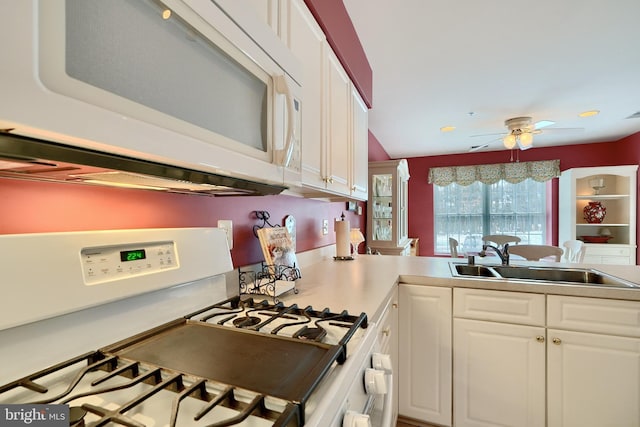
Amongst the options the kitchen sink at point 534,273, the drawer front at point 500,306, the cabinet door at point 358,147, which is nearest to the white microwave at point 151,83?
the cabinet door at point 358,147

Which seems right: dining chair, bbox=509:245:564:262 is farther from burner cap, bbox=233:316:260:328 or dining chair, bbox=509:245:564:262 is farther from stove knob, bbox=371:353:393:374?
burner cap, bbox=233:316:260:328

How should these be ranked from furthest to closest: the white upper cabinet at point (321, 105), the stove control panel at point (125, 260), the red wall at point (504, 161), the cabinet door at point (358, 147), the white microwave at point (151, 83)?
the red wall at point (504, 161) → the cabinet door at point (358, 147) → the white upper cabinet at point (321, 105) → the stove control panel at point (125, 260) → the white microwave at point (151, 83)

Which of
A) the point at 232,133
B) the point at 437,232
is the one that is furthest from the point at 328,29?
the point at 437,232

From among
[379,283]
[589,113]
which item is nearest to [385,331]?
[379,283]

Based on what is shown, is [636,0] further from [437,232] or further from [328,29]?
[437,232]

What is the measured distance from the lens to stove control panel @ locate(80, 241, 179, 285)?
0.65 m

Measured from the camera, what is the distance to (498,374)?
152cm

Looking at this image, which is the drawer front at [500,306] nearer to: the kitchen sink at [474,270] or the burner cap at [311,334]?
the kitchen sink at [474,270]

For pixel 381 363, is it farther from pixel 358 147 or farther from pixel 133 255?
pixel 358 147

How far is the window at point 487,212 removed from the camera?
4.97 metres

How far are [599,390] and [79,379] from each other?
1.99 meters

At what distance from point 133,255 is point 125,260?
0.02m

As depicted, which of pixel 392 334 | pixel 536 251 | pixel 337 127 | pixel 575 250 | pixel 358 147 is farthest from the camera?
pixel 575 250

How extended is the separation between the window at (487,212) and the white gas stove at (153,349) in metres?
5.06
